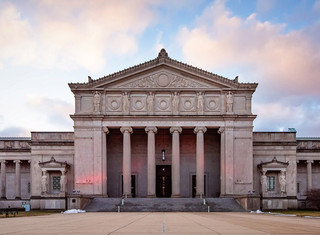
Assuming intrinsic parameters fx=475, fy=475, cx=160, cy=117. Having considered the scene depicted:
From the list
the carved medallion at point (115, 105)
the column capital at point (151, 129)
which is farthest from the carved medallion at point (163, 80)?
the carved medallion at point (115, 105)

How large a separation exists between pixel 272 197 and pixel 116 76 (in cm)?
2659

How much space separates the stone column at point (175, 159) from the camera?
209 feet

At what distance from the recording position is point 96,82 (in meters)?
65.2

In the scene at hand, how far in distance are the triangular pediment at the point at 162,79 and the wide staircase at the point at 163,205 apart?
15860 mm

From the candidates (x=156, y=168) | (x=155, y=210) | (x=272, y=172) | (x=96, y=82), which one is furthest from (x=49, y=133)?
(x=272, y=172)

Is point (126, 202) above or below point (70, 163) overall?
below

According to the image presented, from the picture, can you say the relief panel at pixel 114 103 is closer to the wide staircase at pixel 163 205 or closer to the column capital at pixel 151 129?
the column capital at pixel 151 129

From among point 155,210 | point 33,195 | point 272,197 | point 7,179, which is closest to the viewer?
point 155,210

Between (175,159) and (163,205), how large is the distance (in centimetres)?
1007

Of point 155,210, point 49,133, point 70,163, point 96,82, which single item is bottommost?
point 155,210

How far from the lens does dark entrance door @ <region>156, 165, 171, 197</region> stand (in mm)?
70750

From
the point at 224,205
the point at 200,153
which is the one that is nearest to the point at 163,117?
the point at 200,153

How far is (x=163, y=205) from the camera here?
2180 inches

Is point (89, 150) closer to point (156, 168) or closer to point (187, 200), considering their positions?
point (156, 168)
